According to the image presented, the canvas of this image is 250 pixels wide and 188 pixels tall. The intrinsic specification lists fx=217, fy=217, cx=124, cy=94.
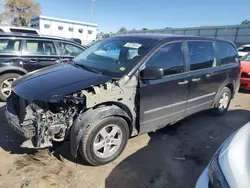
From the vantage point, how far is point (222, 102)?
204 inches

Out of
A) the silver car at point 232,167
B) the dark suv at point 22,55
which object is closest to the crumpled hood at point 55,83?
the silver car at point 232,167

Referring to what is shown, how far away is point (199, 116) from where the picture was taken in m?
5.29

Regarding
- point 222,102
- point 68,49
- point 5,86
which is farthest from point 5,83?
point 222,102

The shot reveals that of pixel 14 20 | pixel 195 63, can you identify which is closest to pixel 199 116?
pixel 195 63

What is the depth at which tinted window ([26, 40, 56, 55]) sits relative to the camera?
19.1 feet

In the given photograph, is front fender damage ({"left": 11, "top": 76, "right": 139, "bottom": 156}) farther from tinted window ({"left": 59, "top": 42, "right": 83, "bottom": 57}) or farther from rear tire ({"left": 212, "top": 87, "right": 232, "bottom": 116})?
tinted window ({"left": 59, "top": 42, "right": 83, "bottom": 57})

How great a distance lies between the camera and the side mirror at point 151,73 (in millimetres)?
3070

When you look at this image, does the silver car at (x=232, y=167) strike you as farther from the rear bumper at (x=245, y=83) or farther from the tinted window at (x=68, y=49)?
the rear bumper at (x=245, y=83)

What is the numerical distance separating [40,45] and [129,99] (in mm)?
4016

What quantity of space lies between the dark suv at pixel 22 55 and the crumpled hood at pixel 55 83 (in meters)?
2.42

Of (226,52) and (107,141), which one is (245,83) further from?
(107,141)

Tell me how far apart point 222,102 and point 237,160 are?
12.5ft

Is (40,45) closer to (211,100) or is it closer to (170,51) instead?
(170,51)

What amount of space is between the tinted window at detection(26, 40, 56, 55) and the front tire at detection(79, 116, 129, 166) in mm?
3949
